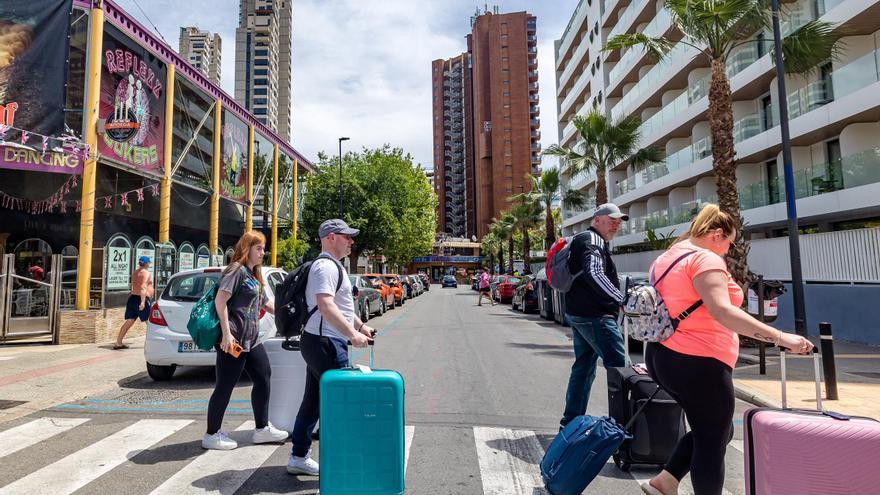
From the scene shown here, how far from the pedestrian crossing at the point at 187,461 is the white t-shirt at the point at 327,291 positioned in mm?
1056

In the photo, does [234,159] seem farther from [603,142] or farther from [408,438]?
[408,438]

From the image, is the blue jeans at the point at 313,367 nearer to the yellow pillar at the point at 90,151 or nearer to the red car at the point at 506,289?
the yellow pillar at the point at 90,151

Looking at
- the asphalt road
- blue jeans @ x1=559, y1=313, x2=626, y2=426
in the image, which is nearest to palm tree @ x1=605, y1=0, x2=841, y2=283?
the asphalt road

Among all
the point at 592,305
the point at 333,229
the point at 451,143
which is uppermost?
the point at 451,143

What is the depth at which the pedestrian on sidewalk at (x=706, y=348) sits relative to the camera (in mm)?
2516

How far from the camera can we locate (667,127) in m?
26.2

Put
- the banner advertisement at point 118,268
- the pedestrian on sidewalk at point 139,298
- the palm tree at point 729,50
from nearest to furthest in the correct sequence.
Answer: the pedestrian on sidewalk at point 139,298, the palm tree at point 729,50, the banner advertisement at point 118,268

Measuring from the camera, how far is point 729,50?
1149 cm

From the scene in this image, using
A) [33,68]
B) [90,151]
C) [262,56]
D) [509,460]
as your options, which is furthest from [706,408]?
[262,56]

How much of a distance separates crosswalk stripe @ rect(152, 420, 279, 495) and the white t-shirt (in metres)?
1.20

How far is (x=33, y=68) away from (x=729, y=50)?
15.5 m

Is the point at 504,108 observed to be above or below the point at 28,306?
above

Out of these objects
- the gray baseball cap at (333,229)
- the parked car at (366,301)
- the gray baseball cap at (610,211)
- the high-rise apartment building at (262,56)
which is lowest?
the parked car at (366,301)

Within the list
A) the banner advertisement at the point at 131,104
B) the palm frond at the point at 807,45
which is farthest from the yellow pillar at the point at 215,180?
the palm frond at the point at 807,45
